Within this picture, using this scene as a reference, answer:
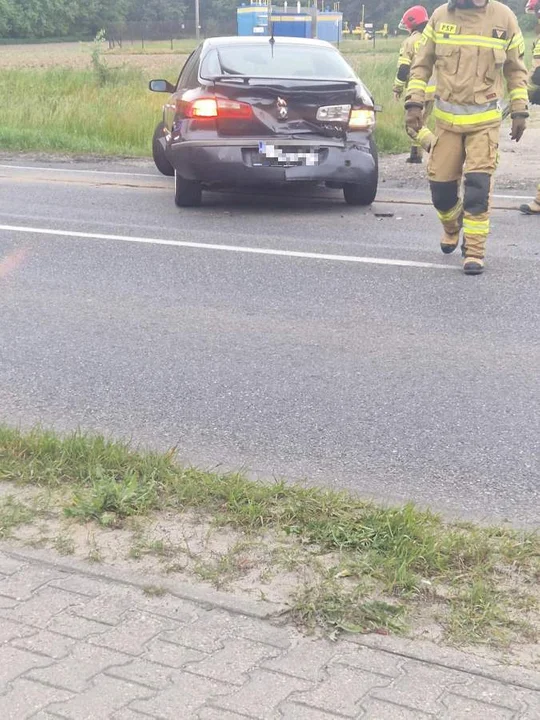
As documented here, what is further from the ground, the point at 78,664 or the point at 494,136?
the point at 494,136

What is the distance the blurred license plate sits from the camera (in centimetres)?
884

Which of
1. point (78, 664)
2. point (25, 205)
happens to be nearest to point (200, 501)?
point (78, 664)

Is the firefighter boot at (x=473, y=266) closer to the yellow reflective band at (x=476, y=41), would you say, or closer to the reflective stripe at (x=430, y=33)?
the yellow reflective band at (x=476, y=41)

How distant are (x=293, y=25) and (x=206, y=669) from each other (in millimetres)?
37294

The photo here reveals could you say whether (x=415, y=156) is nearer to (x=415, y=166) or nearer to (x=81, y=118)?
(x=415, y=166)

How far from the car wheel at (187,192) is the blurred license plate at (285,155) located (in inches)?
33.7

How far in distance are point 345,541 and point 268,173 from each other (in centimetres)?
595

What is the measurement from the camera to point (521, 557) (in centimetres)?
324

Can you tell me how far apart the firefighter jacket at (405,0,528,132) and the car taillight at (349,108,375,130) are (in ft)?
6.13

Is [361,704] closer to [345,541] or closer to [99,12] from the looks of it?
[345,541]

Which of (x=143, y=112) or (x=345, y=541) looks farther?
(x=143, y=112)

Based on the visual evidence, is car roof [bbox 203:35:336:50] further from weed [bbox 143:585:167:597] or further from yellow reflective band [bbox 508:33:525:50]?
weed [bbox 143:585:167:597]

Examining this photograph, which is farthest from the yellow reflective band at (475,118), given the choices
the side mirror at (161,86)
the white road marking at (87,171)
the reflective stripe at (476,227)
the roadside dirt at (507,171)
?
the white road marking at (87,171)

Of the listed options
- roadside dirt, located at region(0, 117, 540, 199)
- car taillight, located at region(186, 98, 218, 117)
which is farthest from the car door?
roadside dirt, located at region(0, 117, 540, 199)
